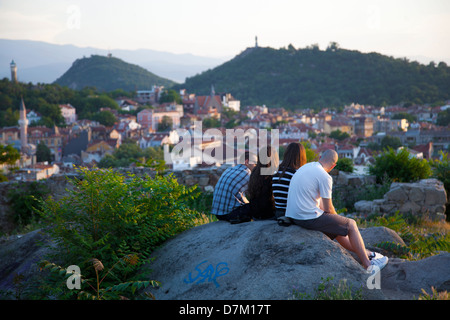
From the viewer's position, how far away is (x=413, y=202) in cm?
761

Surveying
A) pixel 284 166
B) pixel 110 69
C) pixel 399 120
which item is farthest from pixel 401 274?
pixel 110 69

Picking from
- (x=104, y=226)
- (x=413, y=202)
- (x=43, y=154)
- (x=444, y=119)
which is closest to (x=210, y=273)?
(x=104, y=226)

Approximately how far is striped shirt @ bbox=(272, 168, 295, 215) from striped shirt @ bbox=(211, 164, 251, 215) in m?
0.44

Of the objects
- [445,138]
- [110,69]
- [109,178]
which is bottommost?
[445,138]

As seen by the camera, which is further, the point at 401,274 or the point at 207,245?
the point at 207,245

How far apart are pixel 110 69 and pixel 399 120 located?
102286 millimetres

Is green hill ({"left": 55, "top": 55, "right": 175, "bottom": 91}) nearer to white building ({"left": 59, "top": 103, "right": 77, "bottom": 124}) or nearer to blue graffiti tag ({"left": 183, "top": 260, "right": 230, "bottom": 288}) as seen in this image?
white building ({"left": 59, "top": 103, "right": 77, "bottom": 124})

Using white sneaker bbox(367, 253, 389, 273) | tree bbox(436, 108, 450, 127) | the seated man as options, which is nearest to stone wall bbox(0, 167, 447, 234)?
the seated man

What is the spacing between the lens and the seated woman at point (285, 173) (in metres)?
4.44

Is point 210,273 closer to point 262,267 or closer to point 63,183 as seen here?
point 262,267

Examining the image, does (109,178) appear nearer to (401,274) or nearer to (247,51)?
(401,274)

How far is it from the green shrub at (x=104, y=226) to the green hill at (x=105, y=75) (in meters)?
141

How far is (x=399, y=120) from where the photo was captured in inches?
2820
